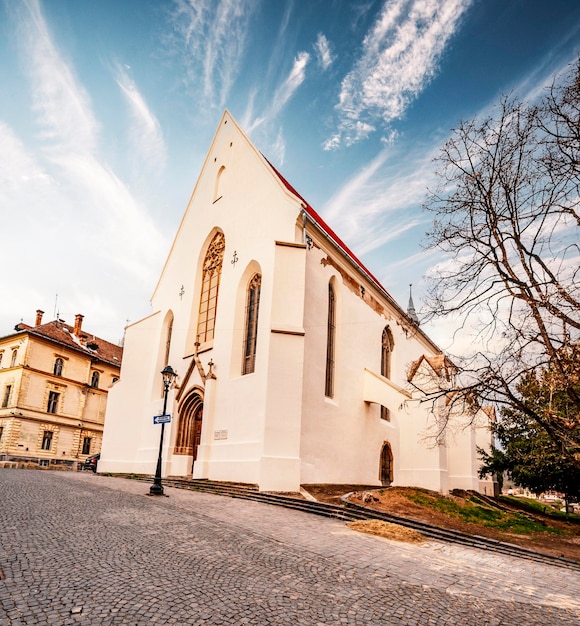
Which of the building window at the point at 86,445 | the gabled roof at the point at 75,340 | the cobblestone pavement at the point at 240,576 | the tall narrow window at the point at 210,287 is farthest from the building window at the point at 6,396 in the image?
the cobblestone pavement at the point at 240,576

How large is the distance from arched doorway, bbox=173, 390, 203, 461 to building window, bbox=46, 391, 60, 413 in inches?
819

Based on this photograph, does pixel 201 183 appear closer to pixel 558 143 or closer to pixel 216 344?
pixel 216 344

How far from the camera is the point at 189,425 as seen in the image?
18.5m

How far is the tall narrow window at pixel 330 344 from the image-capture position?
17.3 metres

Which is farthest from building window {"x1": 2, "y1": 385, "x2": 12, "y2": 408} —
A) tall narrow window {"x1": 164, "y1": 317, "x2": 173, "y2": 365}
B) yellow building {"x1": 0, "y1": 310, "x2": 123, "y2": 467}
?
tall narrow window {"x1": 164, "y1": 317, "x2": 173, "y2": 365}

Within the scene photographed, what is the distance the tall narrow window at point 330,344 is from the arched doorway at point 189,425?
506 cm

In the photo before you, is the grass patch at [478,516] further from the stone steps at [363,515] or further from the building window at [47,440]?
the building window at [47,440]

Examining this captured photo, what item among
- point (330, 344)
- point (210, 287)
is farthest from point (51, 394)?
point (330, 344)

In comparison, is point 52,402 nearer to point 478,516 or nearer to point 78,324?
point 78,324

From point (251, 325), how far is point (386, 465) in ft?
28.9

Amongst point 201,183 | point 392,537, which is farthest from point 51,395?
point 392,537

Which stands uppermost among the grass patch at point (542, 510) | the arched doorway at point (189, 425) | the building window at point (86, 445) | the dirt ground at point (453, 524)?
the arched doorway at point (189, 425)

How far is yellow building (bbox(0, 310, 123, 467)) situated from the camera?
3212 centimetres

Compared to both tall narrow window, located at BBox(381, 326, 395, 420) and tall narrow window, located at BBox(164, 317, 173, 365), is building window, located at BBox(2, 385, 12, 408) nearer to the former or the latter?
tall narrow window, located at BBox(164, 317, 173, 365)
